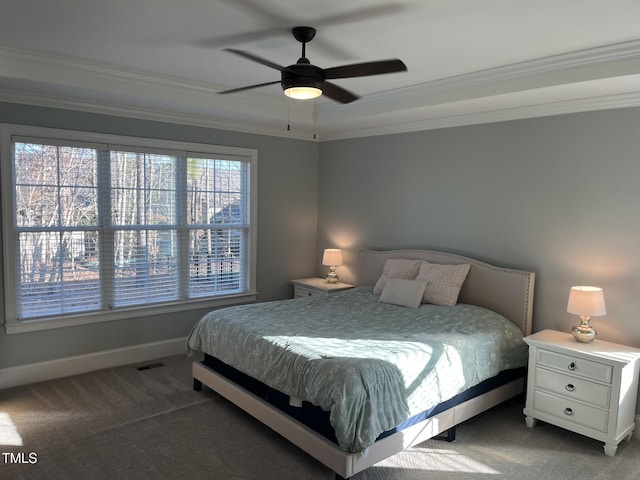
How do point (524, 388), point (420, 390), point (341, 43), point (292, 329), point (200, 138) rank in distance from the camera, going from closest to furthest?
point (420, 390)
point (341, 43)
point (292, 329)
point (524, 388)
point (200, 138)

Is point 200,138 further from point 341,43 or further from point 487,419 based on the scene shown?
point 487,419

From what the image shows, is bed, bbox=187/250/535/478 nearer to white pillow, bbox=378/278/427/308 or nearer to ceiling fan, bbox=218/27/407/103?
white pillow, bbox=378/278/427/308

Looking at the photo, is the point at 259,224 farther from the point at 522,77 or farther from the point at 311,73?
the point at 522,77

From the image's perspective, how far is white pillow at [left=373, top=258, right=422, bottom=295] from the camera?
4.59 metres

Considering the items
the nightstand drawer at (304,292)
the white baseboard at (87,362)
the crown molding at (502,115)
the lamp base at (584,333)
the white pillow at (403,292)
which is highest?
the crown molding at (502,115)

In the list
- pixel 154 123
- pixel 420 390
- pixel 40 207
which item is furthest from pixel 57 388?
pixel 420 390

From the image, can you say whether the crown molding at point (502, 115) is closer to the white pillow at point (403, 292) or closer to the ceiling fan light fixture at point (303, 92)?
the white pillow at point (403, 292)

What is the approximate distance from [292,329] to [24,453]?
6.17ft

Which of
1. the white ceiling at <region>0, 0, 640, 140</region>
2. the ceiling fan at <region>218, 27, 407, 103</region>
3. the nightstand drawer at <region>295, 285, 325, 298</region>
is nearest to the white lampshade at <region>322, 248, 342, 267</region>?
the nightstand drawer at <region>295, 285, 325, 298</region>

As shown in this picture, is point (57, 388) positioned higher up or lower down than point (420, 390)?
lower down

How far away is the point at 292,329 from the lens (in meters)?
3.46

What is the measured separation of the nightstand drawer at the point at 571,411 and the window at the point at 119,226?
321cm

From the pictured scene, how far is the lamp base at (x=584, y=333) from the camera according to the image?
11.0 feet

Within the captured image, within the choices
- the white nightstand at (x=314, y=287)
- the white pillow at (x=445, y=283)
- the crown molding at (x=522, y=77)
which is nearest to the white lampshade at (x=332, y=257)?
the white nightstand at (x=314, y=287)
